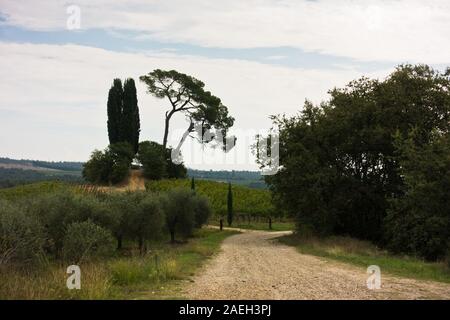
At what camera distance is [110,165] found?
6969 centimetres

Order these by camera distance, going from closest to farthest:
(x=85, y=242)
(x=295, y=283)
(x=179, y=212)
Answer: (x=295, y=283) → (x=85, y=242) → (x=179, y=212)

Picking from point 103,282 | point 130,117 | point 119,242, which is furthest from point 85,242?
point 130,117

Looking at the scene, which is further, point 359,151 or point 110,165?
point 110,165

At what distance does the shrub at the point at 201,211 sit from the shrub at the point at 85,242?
75.7ft

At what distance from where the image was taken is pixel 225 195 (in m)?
67.2

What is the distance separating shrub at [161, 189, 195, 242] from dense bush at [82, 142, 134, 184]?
3144 centimetres

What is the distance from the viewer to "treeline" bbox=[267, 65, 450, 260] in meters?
32.2

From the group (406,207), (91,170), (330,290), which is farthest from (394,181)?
(91,170)

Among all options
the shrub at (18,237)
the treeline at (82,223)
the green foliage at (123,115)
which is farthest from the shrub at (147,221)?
the green foliage at (123,115)

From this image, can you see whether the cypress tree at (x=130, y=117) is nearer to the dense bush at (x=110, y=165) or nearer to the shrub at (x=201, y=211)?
the dense bush at (x=110, y=165)

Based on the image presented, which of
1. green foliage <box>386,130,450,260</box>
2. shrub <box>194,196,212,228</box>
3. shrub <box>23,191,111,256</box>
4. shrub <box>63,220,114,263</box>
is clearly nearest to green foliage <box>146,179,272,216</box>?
shrub <box>194,196,212,228</box>

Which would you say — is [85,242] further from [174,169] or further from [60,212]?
[174,169]

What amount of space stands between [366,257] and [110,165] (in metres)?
51.5

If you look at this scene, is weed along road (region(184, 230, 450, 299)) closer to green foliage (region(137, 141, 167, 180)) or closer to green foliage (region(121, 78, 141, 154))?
green foliage (region(137, 141, 167, 180))
